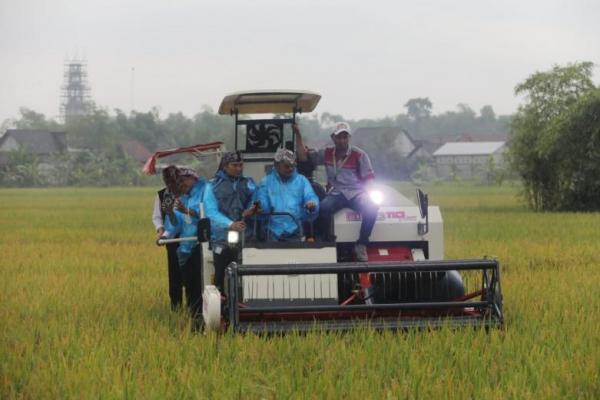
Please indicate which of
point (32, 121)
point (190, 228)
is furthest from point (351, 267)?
point (32, 121)

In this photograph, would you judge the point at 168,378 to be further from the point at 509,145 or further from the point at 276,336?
the point at 509,145

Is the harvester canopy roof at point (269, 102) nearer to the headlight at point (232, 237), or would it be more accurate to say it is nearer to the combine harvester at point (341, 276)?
the combine harvester at point (341, 276)

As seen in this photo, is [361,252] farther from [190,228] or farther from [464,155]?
[464,155]

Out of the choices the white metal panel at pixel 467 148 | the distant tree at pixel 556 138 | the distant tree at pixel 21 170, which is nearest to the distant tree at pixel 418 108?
the white metal panel at pixel 467 148

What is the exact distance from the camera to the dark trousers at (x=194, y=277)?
1147 cm

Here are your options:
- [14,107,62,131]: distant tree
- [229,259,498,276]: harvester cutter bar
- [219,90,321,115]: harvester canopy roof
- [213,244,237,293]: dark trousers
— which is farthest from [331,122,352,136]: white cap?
[14,107,62,131]: distant tree

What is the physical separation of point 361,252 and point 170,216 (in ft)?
7.05

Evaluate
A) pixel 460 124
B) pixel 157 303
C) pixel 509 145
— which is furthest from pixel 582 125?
pixel 460 124

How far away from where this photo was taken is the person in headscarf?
11.5 m

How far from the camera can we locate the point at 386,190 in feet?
37.2

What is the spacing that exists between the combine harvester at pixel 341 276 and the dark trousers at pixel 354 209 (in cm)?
9

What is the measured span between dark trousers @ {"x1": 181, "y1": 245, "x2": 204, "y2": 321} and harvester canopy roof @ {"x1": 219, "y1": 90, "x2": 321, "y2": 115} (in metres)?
1.62

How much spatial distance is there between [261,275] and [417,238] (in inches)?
76.9

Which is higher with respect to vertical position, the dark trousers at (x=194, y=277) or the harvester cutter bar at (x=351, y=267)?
the harvester cutter bar at (x=351, y=267)
